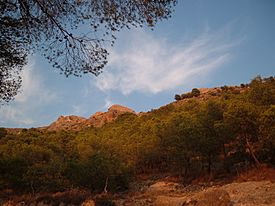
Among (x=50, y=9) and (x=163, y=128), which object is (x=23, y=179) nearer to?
(x=163, y=128)

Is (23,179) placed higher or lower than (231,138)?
lower

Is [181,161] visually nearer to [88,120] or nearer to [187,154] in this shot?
[187,154]

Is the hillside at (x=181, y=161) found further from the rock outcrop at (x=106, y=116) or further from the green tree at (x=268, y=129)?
the rock outcrop at (x=106, y=116)

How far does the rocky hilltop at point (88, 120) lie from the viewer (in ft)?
438

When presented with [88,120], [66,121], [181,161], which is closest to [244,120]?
[181,161]

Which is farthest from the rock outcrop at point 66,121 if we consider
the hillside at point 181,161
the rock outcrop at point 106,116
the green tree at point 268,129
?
the green tree at point 268,129

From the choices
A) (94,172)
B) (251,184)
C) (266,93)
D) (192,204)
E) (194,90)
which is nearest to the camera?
(192,204)

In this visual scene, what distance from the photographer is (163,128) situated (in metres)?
53.8

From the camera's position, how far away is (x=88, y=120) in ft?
469

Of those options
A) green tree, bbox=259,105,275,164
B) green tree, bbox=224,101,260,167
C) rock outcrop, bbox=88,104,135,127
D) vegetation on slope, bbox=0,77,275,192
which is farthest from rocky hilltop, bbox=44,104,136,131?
green tree, bbox=259,105,275,164

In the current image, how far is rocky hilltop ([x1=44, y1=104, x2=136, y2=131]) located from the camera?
438ft

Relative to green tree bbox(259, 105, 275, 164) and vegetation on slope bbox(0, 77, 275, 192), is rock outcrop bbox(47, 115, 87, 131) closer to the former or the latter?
vegetation on slope bbox(0, 77, 275, 192)

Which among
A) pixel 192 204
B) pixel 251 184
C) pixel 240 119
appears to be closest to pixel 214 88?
pixel 240 119

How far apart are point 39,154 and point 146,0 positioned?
3860 centimetres
